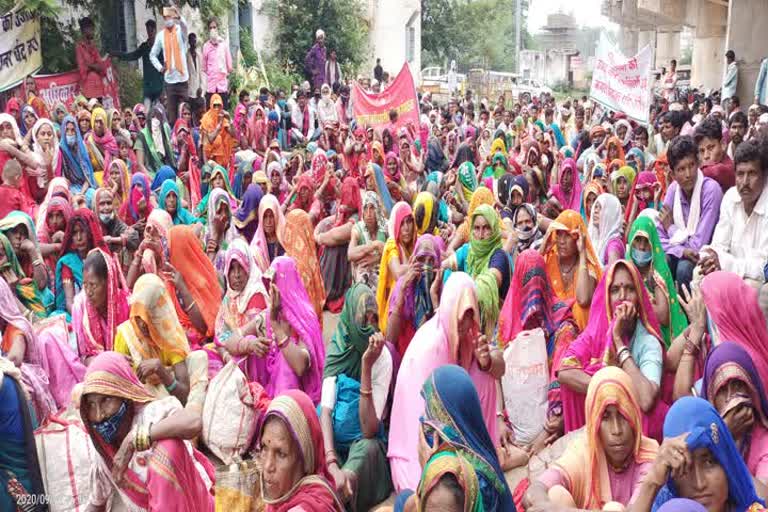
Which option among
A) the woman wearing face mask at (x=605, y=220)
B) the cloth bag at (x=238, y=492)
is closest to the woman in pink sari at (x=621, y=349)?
the cloth bag at (x=238, y=492)

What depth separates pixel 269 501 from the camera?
3.00 meters

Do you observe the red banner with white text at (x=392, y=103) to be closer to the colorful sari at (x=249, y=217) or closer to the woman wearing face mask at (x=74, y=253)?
the colorful sari at (x=249, y=217)

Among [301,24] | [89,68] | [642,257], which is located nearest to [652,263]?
[642,257]

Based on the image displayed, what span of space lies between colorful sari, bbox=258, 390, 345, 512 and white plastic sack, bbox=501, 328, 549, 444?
178cm

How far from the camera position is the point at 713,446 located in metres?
2.63

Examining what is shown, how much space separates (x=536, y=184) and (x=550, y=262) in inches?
124

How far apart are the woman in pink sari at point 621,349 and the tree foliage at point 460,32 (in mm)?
40102

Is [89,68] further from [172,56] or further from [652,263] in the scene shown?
[652,263]

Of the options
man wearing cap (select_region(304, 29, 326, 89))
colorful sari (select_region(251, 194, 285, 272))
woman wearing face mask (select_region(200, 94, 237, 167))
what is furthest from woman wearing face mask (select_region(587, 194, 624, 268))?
man wearing cap (select_region(304, 29, 326, 89))

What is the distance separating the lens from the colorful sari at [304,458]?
2.96m

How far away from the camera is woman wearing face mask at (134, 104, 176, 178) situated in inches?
450

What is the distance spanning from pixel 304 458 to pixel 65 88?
39.0ft

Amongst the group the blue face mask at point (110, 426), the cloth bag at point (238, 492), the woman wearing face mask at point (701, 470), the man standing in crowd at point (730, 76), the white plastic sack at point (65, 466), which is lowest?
the white plastic sack at point (65, 466)

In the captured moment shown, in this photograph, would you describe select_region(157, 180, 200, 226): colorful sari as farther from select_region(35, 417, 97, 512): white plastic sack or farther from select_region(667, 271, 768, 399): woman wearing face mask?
select_region(667, 271, 768, 399): woman wearing face mask
